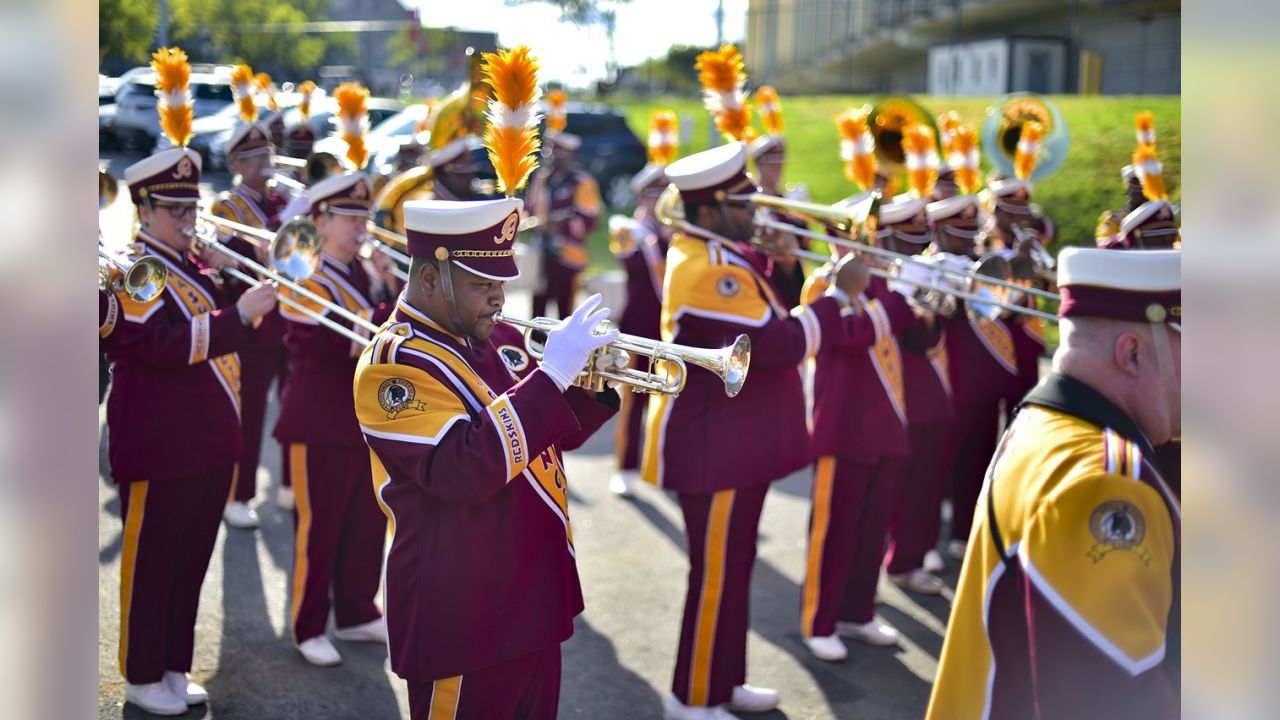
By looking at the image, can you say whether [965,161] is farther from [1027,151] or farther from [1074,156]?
[1074,156]

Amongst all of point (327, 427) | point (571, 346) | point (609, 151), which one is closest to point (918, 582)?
point (327, 427)

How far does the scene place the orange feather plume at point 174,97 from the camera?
529cm

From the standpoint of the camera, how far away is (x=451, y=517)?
10.6 ft

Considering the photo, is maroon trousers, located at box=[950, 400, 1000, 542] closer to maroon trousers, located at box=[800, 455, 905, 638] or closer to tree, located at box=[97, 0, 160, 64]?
maroon trousers, located at box=[800, 455, 905, 638]

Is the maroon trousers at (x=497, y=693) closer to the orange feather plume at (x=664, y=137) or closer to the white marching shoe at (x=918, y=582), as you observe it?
the white marching shoe at (x=918, y=582)

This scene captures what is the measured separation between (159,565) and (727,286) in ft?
7.80

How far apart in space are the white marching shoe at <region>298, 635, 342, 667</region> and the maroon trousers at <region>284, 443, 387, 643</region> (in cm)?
3

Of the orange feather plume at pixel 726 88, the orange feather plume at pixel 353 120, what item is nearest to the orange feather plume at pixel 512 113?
the orange feather plume at pixel 726 88

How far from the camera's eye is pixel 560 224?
425 inches

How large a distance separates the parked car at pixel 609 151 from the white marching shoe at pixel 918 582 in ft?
53.8

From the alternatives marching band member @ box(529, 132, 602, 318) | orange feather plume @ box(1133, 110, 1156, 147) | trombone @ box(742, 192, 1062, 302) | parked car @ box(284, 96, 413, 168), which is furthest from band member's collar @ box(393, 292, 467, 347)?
marching band member @ box(529, 132, 602, 318)

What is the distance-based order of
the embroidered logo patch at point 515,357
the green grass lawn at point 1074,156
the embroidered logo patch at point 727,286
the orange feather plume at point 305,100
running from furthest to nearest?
1. the green grass lawn at point 1074,156
2. the orange feather plume at point 305,100
3. the embroidered logo patch at point 727,286
4. the embroidered logo patch at point 515,357

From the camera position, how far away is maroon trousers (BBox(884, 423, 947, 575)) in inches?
259

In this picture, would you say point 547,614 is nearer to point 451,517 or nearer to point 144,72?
point 451,517
